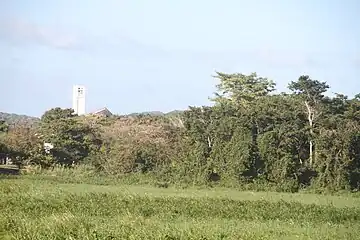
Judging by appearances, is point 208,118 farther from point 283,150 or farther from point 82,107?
point 82,107

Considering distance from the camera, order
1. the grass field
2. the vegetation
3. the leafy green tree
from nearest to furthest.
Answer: the grass field, the vegetation, the leafy green tree

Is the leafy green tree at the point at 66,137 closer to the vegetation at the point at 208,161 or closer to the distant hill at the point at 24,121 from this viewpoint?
the vegetation at the point at 208,161

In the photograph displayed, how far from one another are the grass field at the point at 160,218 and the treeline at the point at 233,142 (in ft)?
37.8

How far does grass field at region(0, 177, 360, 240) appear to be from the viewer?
41.9ft

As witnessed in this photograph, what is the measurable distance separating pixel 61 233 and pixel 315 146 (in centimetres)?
2266

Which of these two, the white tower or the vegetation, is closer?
the vegetation

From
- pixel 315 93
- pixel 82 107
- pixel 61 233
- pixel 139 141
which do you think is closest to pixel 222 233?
pixel 61 233

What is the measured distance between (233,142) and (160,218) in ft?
58.3

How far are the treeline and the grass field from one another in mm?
11522

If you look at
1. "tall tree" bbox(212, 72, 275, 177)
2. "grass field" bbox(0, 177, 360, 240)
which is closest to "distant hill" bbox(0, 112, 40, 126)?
"tall tree" bbox(212, 72, 275, 177)

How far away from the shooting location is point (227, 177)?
33.8 m

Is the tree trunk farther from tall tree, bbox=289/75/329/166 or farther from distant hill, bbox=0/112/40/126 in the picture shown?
distant hill, bbox=0/112/40/126

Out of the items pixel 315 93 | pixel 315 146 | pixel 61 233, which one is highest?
pixel 315 93

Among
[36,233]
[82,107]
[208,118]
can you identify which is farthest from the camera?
[82,107]
